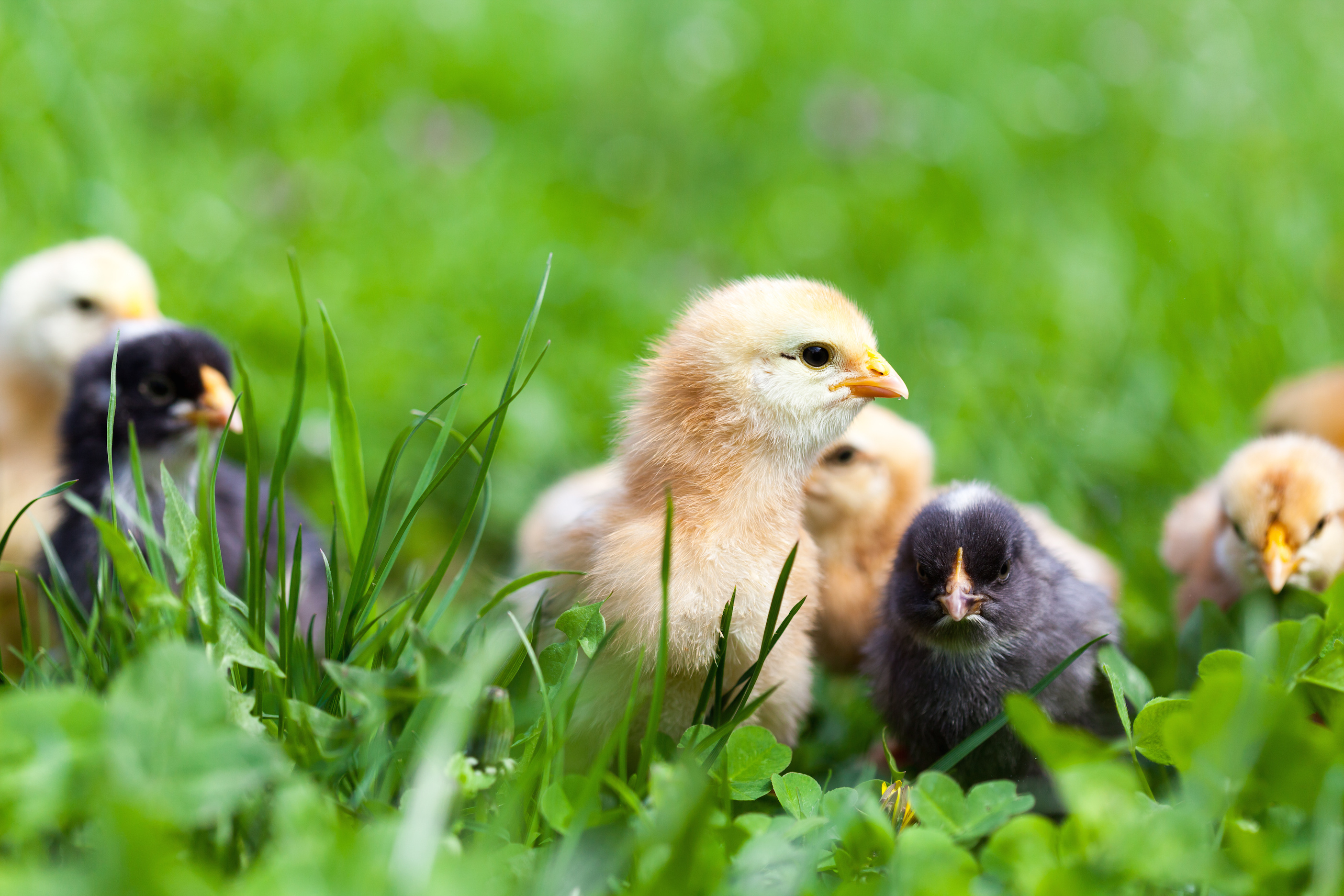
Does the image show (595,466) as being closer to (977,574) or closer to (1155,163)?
(977,574)

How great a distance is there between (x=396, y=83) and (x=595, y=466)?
2949 millimetres

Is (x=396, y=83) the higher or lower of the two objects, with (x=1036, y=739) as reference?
higher

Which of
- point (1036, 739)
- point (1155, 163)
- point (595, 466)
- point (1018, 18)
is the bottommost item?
point (595, 466)

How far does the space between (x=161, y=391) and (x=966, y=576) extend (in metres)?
2.05

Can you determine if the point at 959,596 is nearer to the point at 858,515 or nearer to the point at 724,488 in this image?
the point at 724,488

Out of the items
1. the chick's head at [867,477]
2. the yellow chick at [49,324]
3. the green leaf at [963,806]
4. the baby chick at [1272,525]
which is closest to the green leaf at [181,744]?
the green leaf at [963,806]

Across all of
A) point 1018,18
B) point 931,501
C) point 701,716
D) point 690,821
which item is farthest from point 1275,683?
point 1018,18

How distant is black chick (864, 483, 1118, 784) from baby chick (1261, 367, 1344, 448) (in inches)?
58.0

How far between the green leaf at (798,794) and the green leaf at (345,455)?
950 millimetres

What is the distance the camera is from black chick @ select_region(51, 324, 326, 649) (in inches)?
104

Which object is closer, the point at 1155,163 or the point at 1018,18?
the point at 1155,163

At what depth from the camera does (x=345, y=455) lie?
7.09 feet

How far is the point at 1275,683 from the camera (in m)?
1.88

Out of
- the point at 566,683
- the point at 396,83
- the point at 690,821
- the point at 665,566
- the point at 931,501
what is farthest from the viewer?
→ the point at 396,83
